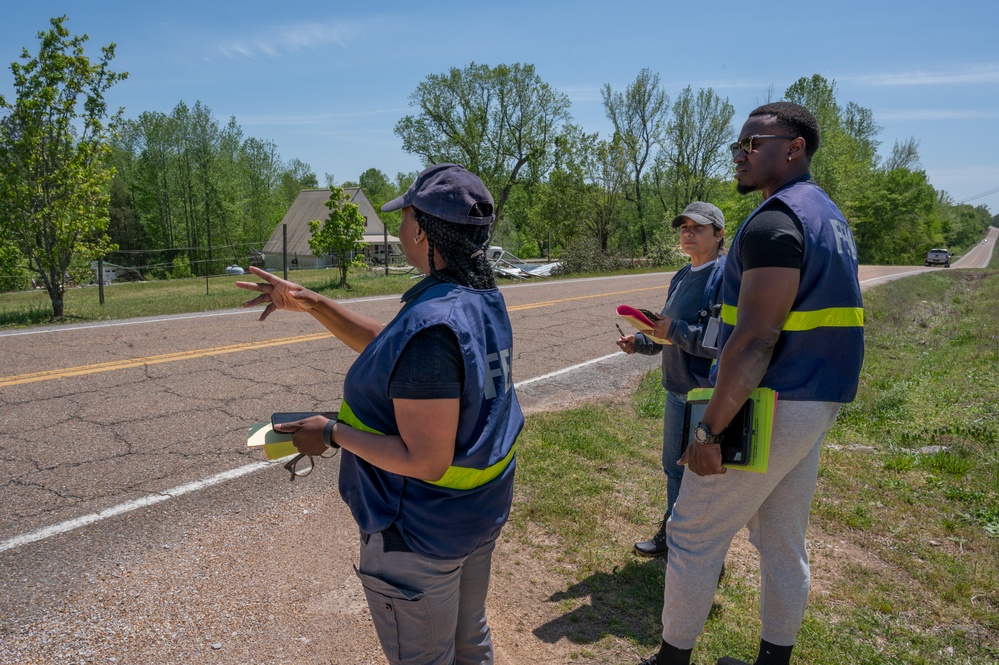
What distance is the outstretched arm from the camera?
2551mm

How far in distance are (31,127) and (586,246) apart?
2172 cm

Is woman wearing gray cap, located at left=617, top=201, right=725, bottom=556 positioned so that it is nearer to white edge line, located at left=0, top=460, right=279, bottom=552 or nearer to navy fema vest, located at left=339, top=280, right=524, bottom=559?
navy fema vest, located at left=339, top=280, right=524, bottom=559

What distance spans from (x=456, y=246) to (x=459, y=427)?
1.67 feet

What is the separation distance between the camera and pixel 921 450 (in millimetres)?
5523

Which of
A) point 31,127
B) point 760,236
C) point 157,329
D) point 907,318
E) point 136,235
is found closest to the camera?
point 760,236

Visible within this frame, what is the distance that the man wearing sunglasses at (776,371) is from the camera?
84.0 inches

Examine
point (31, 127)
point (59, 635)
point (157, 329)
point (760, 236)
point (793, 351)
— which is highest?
point (31, 127)

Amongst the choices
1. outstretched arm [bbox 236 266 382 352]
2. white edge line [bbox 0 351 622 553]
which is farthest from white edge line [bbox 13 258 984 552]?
outstretched arm [bbox 236 266 382 352]

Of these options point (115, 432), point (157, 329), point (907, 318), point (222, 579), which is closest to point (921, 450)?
point (222, 579)

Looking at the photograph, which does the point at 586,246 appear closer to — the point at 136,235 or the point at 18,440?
the point at 18,440

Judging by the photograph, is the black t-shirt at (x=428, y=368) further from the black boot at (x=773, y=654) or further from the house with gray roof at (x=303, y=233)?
the house with gray roof at (x=303, y=233)

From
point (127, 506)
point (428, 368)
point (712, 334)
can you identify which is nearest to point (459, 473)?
point (428, 368)

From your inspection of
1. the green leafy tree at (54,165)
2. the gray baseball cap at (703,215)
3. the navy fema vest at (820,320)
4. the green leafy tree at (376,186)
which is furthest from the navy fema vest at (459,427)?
the green leafy tree at (376,186)

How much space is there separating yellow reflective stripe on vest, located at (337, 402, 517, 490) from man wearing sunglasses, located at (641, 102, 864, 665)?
787 mm
